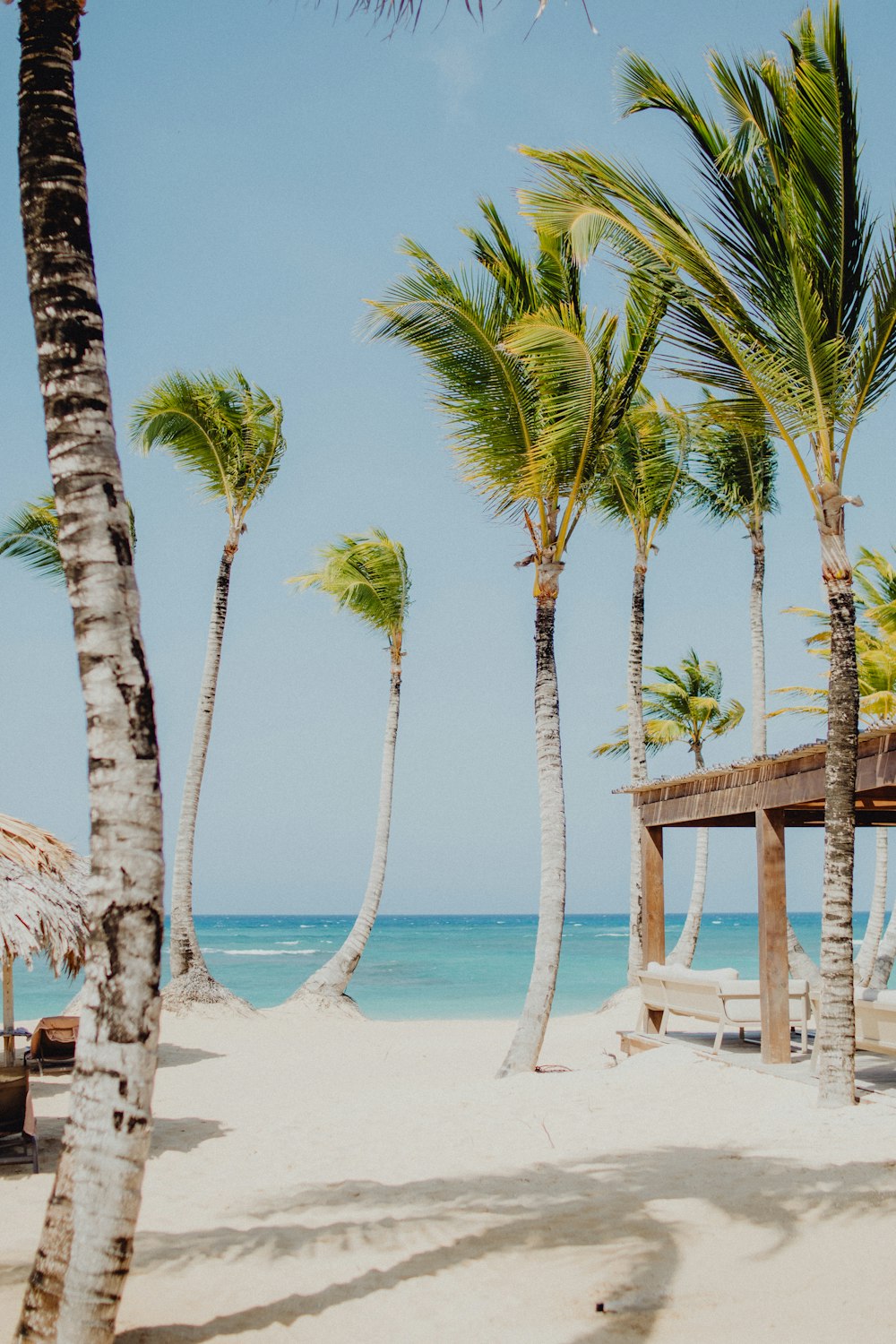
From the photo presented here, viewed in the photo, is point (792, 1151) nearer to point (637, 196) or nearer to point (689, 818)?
point (689, 818)

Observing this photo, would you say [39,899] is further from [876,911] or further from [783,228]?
[876,911]

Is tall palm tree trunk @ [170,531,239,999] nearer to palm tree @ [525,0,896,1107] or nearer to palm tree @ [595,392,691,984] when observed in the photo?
palm tree @ [595,392,691,984]

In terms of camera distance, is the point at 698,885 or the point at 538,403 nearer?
the point at 538,403

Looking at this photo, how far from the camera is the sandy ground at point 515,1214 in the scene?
4.04 metres

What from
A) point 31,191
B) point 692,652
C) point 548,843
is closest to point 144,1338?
point 31,191

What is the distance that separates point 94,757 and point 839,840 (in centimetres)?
569

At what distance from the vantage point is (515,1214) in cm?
544

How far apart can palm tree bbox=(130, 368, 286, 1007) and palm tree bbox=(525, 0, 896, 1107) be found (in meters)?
9.08

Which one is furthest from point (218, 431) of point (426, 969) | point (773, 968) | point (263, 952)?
point (263, 952)

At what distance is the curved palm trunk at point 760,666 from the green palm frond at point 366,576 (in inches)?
241

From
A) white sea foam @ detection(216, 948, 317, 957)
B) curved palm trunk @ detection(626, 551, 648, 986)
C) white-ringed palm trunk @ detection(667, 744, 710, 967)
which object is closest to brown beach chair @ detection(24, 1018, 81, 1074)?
curved palm trunk @ detection(626, 551, 648, 986)

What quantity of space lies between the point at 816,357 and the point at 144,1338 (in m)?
7.07

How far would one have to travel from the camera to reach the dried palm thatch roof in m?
8.09

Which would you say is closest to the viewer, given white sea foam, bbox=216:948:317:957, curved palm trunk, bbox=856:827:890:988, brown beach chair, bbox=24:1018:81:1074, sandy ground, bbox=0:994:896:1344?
sandy ground, bbox=0:994:896:1344
